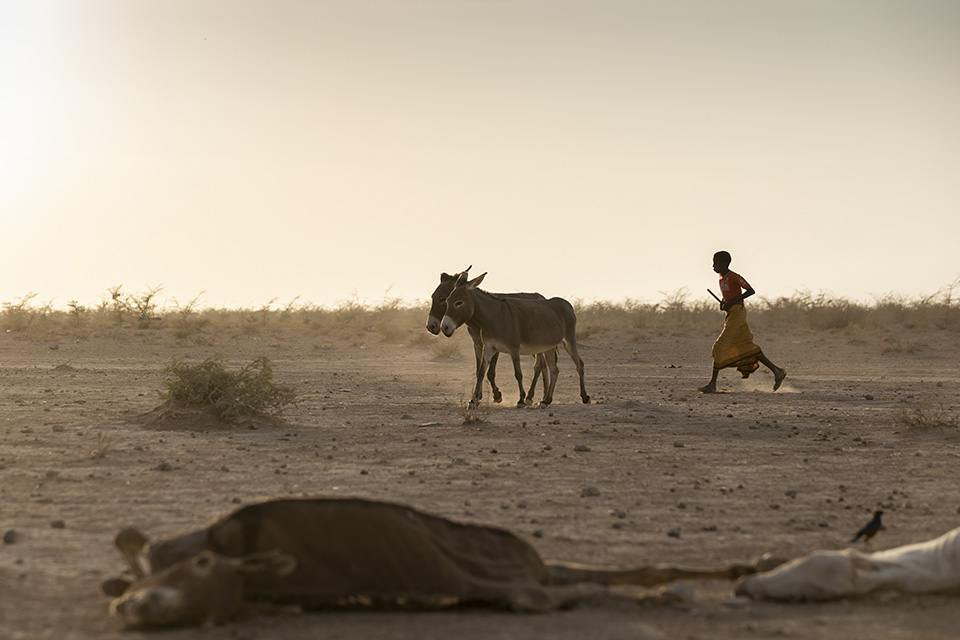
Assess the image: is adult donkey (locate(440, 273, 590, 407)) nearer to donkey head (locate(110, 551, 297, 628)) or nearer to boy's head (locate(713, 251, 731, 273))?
boy's head (locate(713, 251, 731, 273))

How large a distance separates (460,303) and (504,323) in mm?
882

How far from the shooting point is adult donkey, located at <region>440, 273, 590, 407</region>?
15.0 meters

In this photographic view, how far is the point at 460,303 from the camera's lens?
15.0 meters

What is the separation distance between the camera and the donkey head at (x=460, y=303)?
14750mm

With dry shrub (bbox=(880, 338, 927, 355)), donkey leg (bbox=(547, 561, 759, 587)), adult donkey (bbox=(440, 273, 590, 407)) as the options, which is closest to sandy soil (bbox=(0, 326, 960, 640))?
donkey leg (bbox=(547, 561, 759, 587))

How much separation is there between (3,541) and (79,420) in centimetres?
641

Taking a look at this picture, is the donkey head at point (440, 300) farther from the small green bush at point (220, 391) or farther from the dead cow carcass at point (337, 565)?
the dead cow carcass at point (337, 565)

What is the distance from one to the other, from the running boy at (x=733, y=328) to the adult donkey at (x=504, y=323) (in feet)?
8.27

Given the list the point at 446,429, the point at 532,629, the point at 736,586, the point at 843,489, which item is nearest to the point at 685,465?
the point at 843,489

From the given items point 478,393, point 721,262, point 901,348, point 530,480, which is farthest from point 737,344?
point 901,348

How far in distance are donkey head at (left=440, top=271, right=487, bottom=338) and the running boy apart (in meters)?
4.24

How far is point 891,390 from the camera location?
58.6 ft

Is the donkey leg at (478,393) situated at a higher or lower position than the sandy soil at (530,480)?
higher

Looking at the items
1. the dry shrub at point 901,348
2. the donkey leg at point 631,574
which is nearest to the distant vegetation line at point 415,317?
the dry shrub at point 901,348
